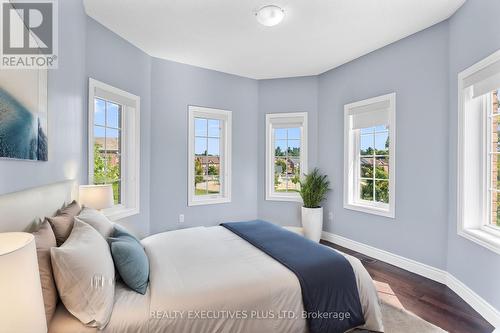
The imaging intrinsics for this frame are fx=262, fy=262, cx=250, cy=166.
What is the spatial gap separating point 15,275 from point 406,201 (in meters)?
3.50

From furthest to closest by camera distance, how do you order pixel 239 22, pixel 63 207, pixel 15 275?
pixel 239 22 → pixel 63 207 → pixel 15 275

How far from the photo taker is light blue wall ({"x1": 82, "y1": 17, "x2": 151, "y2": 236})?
283cm

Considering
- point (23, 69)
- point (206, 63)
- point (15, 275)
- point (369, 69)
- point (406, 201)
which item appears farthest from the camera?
point (206, 63)

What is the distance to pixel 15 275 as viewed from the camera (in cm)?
71

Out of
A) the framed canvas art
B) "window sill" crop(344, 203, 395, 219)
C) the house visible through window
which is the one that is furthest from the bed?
"window sill" crop(344, 203, 395, 219)

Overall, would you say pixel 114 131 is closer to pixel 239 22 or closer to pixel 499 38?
pixel 239 22

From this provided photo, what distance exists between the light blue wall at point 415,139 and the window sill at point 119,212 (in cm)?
308

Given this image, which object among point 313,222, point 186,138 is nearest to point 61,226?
point 186,138

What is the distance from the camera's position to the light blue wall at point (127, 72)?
2.83 metres

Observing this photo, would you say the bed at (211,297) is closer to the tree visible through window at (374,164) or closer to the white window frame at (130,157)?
→ the white window frame at (130,157)

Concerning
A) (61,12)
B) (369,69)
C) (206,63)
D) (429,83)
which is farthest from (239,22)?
(429,83)

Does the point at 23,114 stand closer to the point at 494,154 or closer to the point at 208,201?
the point at 208,201

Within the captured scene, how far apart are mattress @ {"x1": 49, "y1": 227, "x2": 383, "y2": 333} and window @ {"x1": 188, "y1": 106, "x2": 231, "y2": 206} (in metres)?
2.28

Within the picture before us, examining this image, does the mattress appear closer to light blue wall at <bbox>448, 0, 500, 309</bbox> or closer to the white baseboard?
the white baseboard
